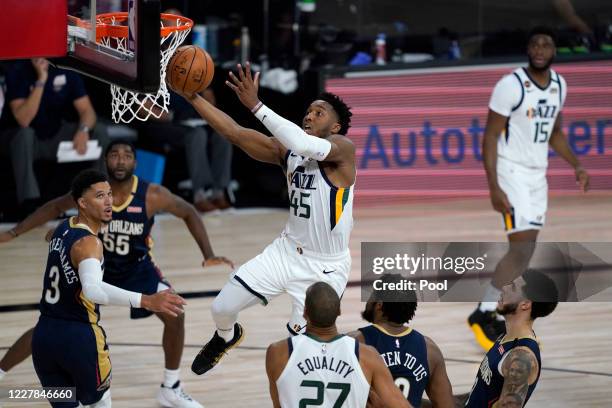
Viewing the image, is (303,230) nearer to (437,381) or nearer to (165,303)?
(165,303)

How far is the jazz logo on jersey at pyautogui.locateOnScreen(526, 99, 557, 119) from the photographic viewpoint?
30.3 ft

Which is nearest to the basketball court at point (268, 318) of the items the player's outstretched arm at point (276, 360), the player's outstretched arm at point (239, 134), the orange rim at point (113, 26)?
the player's outstretched arm at point (239, 134)

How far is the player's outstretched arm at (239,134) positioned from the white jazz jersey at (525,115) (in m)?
2.63

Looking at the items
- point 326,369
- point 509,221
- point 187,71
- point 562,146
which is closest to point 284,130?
point 187,71

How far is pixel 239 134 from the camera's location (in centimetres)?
691

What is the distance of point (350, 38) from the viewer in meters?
14.1

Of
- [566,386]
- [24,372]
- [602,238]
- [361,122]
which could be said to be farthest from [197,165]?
[566,386]

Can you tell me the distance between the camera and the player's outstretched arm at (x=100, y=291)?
19.0 ft

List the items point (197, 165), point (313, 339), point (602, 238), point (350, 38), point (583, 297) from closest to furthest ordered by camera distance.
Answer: point (313, 339) → point (583, 297) → point (602, 238) → point (197, 165) → point (350, 38)

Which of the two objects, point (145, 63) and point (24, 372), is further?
point (24, 372)

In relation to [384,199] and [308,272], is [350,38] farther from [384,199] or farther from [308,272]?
[308,272]

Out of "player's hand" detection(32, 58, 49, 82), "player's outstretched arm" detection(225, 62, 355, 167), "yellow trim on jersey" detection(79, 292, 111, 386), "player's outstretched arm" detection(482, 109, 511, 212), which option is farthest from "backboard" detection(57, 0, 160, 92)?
"player's hand" detection(32, 58, 49, 82)

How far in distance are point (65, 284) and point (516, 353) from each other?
2291 mm

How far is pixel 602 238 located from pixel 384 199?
106 inches
